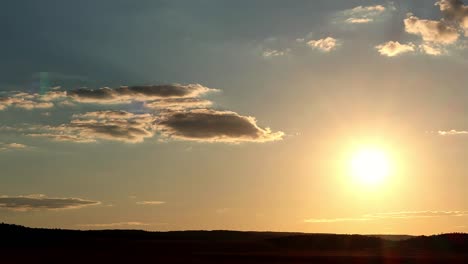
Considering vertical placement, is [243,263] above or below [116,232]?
below

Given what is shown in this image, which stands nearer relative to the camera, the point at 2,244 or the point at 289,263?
the point at 289,263

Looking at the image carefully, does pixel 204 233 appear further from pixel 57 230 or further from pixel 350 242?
pixel 350 242

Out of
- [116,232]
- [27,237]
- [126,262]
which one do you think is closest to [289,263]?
[126,262]

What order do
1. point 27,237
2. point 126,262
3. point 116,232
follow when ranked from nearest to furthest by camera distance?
point 126,262, point 27,237, point 116,232

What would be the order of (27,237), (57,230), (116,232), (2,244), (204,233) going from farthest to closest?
(204,233) → (116,232) → (57,230) → (27,237) → (2,244)

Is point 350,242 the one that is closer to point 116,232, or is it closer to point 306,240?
point 306,240

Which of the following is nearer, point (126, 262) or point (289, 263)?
point (126, 262)

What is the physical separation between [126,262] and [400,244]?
61616 millimetres

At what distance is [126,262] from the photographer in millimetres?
50000

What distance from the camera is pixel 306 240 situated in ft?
340

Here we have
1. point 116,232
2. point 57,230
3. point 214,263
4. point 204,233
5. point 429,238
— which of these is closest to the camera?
point 214,263

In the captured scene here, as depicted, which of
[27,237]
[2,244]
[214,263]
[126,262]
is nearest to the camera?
[126,262]

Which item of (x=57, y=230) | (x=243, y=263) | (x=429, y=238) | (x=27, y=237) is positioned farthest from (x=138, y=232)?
(x=243, y=263)

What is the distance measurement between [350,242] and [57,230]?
62353 millimetres
